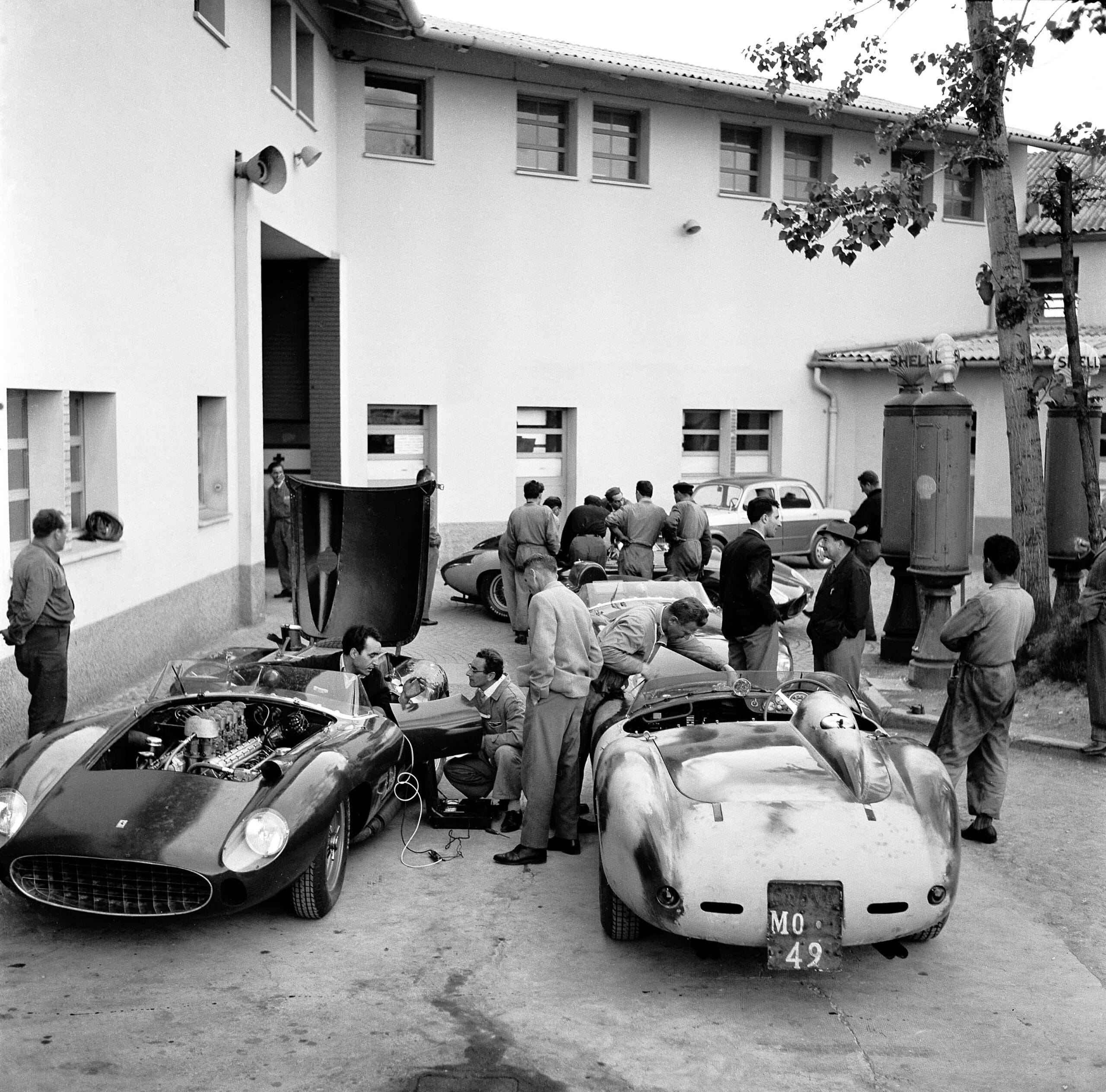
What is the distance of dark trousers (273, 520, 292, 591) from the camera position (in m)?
17.3

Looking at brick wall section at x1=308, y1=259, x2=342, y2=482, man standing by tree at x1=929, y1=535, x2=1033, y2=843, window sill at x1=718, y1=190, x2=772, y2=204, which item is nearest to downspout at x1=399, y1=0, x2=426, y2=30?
brick wall section at x1=308, y1=259, x2=342, y2=482

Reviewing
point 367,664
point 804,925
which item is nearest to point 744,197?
point 367,664

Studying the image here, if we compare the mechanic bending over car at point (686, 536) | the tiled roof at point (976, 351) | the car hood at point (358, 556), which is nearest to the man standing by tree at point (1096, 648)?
the car hood at point (358, 556)

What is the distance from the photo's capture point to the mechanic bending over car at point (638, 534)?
14.7 meters

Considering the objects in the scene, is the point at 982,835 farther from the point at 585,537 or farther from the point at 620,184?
the point at 620,184

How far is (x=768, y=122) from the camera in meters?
24.0

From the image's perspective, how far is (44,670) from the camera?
895cm

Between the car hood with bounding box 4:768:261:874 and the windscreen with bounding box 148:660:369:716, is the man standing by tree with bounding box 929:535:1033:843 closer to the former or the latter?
the windscreen with bounding box 148:660:369:716

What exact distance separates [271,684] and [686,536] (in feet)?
27.3

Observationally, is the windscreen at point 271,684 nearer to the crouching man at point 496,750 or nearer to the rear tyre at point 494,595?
the crouching man at point 496,750

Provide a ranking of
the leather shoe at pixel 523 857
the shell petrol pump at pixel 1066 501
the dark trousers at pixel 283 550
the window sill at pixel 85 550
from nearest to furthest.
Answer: the leather shoe at pixel 523 857, the window sill at pixel 85 550, the shell petrol pump at pixel 1066 501, the dark trousers at pixel 283 550

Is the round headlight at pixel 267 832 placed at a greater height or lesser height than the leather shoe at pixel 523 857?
greater

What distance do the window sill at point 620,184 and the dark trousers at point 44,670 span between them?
1523 cm

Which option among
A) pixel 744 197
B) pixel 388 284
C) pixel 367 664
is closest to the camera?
pixel 367 664
